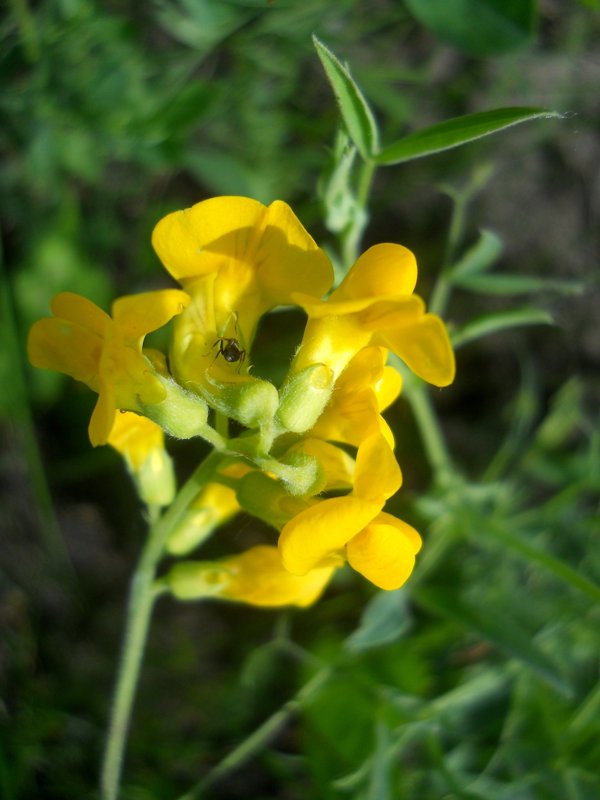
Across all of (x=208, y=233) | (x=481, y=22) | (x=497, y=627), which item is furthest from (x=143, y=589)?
(x=481, y=22)

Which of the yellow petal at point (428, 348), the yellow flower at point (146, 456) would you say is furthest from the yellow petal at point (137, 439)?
the yellow petal at point (428, 348)

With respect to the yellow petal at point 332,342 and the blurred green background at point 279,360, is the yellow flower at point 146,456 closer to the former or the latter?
the yellow petal at point 332,342

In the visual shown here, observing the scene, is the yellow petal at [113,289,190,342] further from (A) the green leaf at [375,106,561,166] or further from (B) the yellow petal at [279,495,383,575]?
(A) the green leaf at [375,106,561,166]

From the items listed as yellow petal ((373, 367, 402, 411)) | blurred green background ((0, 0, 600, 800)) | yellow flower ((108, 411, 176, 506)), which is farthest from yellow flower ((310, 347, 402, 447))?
blurred green background ((0, 0, 600, 800))

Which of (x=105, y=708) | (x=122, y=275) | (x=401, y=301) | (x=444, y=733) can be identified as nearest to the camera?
(x=401, y=301)

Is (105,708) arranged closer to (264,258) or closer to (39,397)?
(39,397)

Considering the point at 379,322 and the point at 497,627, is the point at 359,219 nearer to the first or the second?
the point at 379,322

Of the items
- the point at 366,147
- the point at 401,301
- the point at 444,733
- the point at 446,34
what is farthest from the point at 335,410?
the point at 444,733
